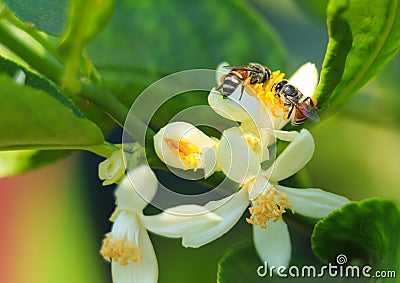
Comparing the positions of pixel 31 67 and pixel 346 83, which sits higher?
pixel 31 67

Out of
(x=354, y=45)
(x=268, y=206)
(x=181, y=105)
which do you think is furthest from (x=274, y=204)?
(x=181, y=105)

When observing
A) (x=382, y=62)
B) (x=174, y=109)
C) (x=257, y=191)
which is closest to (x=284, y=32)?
(x=174, y=109)

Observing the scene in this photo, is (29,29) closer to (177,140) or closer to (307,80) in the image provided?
(177,140)

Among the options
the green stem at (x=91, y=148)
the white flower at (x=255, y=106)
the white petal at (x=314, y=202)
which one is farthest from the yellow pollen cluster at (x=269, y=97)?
the green stem at (x=91, y=148)

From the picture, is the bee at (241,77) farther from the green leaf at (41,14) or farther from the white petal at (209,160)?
the green leaf at (41,14)

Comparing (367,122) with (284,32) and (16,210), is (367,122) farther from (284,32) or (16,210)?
(16,210)

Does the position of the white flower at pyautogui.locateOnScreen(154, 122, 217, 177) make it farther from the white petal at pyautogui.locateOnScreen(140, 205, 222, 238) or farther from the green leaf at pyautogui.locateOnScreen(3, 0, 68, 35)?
the green leaf at pyautogui.locateOnScreen(3, 0, 68, 35)
